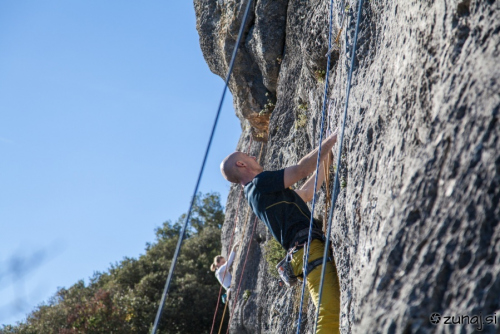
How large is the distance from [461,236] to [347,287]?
84.5 inches

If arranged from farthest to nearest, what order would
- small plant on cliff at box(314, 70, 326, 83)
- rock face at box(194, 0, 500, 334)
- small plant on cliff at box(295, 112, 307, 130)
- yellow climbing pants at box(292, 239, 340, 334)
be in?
small plant on cliff at box(295, 112, 307, 130)
small plant on cliff at box(314, 70, 326, 83)
yellow climbing pants at box(292, 239, 340, 334)
rock face at box(194, 0, 500, 334)

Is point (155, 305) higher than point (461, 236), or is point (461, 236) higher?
point (155, 305)

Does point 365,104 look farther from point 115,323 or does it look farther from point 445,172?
point 115,323

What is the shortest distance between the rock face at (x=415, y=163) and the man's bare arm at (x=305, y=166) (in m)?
0.24

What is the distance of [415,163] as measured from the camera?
3.61 meters

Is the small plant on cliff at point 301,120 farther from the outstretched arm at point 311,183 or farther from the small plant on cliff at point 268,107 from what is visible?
the small plant on cliff at point 268,107

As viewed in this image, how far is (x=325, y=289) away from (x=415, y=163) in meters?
2.39

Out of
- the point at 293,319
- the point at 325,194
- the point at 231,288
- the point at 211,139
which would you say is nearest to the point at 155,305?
the point at 231,288

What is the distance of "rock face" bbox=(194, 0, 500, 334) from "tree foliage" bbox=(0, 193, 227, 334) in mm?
11581

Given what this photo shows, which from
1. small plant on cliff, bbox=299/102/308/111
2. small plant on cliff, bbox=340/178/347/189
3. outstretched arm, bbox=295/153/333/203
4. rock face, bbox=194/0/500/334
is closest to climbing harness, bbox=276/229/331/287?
rock face, bbox=194/0/500/334

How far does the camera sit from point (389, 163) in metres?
4.29

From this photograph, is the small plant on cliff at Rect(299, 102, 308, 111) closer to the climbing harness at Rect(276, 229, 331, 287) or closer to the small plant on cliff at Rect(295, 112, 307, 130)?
the small plant on cliff at Rect(295, 112, 307, 130)

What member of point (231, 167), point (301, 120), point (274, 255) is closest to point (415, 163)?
point (231, 167)

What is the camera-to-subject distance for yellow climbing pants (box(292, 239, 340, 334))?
5.37 metres
